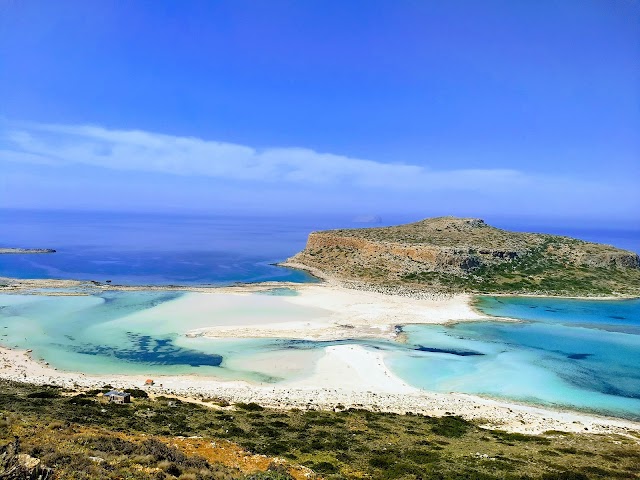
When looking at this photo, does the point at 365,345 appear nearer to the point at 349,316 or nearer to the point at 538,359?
the point at 349,316

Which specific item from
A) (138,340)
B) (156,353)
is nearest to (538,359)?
(156,353)

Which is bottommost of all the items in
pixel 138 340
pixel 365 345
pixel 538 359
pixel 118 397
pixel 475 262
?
pixel 538 359

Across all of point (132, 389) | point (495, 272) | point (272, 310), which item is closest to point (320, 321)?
point (272, 310)

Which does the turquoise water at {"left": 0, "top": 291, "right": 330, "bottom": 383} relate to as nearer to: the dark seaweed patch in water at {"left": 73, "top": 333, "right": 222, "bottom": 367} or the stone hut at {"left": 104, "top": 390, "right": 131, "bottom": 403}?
the dark seaweed patch in water at {"left": 73, "top": 333, "right": 222, "bottom": 367}

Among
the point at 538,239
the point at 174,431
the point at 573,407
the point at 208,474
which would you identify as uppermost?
the point at 538,239

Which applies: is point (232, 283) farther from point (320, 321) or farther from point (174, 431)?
point (174, 431)

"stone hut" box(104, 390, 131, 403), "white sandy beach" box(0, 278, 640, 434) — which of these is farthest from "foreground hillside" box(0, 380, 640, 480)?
"white sandy beach" box(0, 278, 640, 434)

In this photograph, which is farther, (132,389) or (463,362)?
(463,362)
